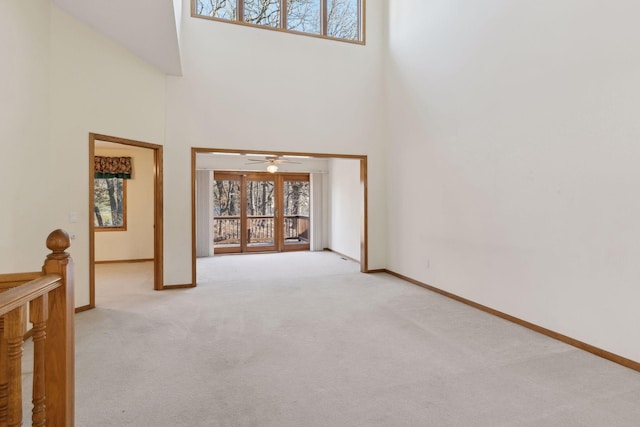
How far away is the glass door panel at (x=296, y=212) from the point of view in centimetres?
927

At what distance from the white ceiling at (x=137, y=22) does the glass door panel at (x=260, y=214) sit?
4550 mm

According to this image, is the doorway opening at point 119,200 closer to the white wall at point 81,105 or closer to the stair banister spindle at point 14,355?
the white wall at point 81,105

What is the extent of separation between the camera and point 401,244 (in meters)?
5.88

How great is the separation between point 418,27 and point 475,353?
4587mm

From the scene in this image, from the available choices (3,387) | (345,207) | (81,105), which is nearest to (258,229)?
(345,207)

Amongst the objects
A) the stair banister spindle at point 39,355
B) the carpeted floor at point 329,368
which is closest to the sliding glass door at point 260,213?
the carpeted floor at point 329,368

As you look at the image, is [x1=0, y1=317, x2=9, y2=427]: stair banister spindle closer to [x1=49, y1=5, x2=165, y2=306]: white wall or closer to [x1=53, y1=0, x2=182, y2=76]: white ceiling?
[x1=49, y1=5, x2=165, y2=306]: white wall

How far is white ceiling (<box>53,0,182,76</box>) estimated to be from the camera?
145 inches

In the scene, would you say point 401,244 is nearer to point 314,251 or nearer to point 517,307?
point 517,307

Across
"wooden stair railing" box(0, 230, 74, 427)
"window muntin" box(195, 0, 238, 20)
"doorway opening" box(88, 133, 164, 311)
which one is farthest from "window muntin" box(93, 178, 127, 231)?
A: "wooden stair railing" box(0, 230, 74, 427)

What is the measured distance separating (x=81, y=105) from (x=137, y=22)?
1133 millimetres

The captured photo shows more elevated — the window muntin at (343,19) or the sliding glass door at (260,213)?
the window muntin at (343,19)

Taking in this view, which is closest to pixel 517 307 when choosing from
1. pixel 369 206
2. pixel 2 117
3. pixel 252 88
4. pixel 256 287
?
pixel 369 206

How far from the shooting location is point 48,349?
4.91ft
